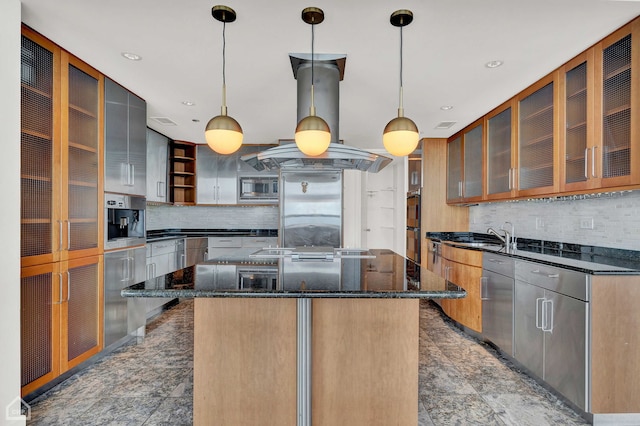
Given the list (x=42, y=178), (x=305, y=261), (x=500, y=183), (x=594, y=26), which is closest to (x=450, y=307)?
(x=500, y=183)

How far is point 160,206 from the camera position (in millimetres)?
5332

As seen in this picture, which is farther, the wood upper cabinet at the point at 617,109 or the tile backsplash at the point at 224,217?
the tile backsplash at the point at 224,217

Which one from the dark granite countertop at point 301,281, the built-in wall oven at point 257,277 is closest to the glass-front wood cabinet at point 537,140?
the dark granite countertop at point 301,281

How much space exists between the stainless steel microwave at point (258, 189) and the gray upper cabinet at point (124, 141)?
2.08 metres

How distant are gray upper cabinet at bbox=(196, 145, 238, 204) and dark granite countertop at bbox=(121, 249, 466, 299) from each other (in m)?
3.43

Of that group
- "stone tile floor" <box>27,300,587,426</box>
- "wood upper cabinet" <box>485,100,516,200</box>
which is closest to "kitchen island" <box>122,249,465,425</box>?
"stone tile floor" <box>27,300,587,426</box>

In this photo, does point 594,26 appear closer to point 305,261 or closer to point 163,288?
point 305,261

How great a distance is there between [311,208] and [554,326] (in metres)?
2.94

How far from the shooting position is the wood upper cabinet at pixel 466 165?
12.8 ft

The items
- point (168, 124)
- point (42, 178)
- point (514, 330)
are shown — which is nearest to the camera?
point (42, 178)

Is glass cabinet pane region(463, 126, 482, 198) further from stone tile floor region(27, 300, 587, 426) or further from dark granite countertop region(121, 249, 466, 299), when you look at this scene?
Result: dark granite countertop region(121, 249, 466, 299)

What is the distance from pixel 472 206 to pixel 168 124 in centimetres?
417

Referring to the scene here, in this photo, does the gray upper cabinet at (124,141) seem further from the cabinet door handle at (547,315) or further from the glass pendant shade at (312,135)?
the cabinet door handle at (547,315)
